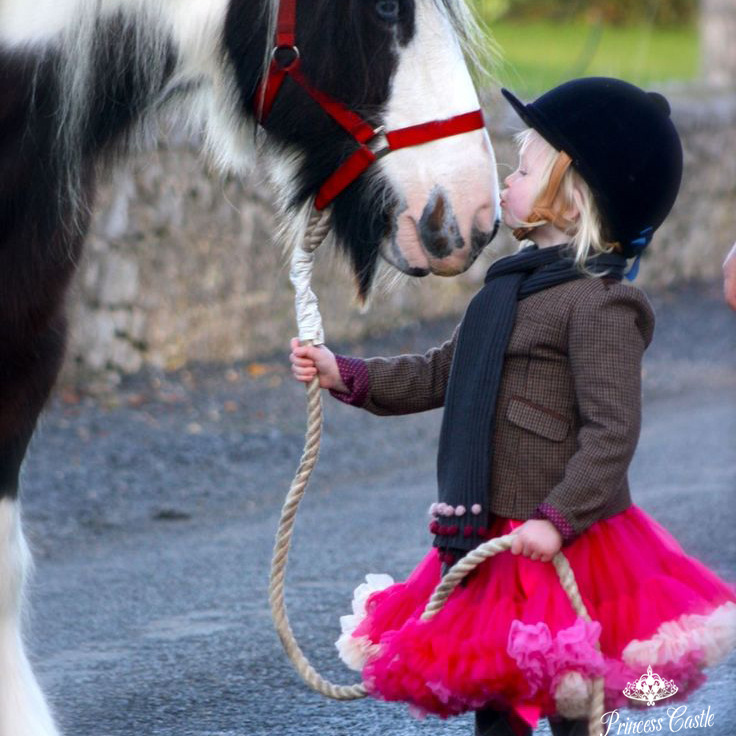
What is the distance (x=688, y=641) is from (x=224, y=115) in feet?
4.39

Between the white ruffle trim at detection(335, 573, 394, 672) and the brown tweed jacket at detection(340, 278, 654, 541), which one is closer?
the brown tweed jacket at detection(340, 278, 654, 541)

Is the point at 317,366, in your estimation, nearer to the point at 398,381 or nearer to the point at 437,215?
the point at 398,381

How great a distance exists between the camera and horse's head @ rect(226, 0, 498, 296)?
2.63m

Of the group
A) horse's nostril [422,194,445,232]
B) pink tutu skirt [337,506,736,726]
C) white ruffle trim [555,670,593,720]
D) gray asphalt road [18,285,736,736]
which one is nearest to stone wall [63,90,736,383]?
gray asphalt road [18,285,736,736]

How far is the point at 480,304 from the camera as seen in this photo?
2.71 meters

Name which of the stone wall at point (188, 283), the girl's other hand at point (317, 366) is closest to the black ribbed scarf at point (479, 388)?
the girl's other hand at point (317, 366)

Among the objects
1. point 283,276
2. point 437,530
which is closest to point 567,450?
point 437,530

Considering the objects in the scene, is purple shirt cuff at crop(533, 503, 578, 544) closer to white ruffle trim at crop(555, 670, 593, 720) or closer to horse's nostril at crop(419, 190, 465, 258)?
white ruffle trim at crop(555, 670, 593, 720)

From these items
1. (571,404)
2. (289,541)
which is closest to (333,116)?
(571,404)

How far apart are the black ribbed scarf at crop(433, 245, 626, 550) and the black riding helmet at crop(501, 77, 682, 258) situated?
9 cm

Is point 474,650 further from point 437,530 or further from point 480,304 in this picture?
point 480,304

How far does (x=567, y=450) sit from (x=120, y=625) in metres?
1.89

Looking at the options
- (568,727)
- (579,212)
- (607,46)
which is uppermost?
(607,46)

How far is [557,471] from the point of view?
2629 mm
